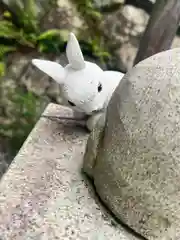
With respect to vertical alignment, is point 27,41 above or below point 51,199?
below

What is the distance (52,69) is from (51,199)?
1.49 feet

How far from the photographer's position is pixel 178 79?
1.05 metres

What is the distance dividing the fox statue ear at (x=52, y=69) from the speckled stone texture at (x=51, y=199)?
233mm

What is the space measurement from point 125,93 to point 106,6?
2283mm

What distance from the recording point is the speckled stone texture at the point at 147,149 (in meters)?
1.03

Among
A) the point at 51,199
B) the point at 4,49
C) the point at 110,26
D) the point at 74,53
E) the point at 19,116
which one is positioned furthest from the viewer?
the point at 110,26

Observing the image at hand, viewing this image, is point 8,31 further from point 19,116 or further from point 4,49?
point 19,116

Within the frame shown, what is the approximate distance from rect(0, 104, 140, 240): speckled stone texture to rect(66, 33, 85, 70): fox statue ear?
28 cm

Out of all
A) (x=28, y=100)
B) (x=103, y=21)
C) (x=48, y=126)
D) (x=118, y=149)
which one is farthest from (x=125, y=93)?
(x=103, y=21)

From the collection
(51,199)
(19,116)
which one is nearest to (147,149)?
(51,199)

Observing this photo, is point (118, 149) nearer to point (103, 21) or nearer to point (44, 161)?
point (44, 161)

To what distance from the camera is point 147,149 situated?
Answer: 3.46ft

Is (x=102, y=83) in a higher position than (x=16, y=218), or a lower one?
higher

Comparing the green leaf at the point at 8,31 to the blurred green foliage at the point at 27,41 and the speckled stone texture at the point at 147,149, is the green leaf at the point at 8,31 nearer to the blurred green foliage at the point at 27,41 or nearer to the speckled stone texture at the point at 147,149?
the blurred green foliage at the point at 27,41
